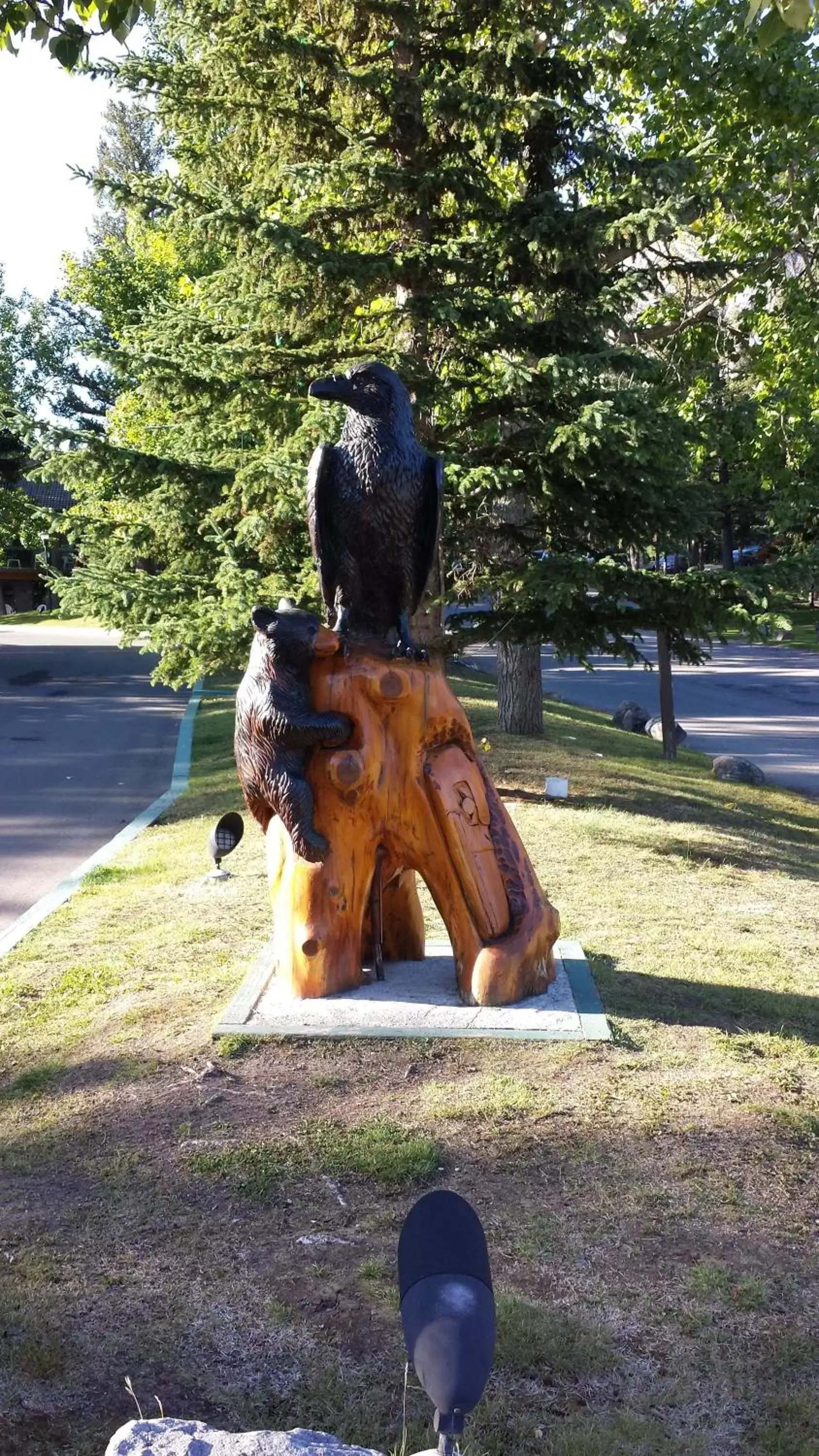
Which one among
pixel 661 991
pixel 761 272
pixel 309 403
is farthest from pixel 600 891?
pixel 761 272

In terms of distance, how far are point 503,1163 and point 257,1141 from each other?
0.85m

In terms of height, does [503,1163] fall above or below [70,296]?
below

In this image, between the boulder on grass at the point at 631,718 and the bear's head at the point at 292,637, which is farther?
the boulder on grass at the point at 631,718

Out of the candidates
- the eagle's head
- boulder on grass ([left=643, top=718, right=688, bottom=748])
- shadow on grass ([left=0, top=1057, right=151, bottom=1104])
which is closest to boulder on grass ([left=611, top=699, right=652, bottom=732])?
boulder on grass ([left=643, top=718, right=688, bottom=748])

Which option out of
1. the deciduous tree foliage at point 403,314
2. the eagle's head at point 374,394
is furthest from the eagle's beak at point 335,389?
the deciduous tree foliage at point 403,314

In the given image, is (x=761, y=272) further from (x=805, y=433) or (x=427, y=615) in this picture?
(x=427, y=615)

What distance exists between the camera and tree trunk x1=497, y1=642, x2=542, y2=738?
1219 cm

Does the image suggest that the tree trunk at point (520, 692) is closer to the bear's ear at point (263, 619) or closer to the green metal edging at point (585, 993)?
the green metal edging at point (585, 993)

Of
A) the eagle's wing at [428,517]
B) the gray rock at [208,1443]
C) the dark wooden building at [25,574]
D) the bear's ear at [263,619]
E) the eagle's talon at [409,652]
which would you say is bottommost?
the gray rock at [208,1443]

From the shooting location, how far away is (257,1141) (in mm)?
4102

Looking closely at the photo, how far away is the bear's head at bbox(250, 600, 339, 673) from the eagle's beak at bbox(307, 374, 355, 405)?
0.93 metres

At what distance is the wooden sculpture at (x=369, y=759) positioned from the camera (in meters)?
5.08

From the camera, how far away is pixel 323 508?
5242mm

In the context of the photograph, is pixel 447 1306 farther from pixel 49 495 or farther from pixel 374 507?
pixel 49 495
